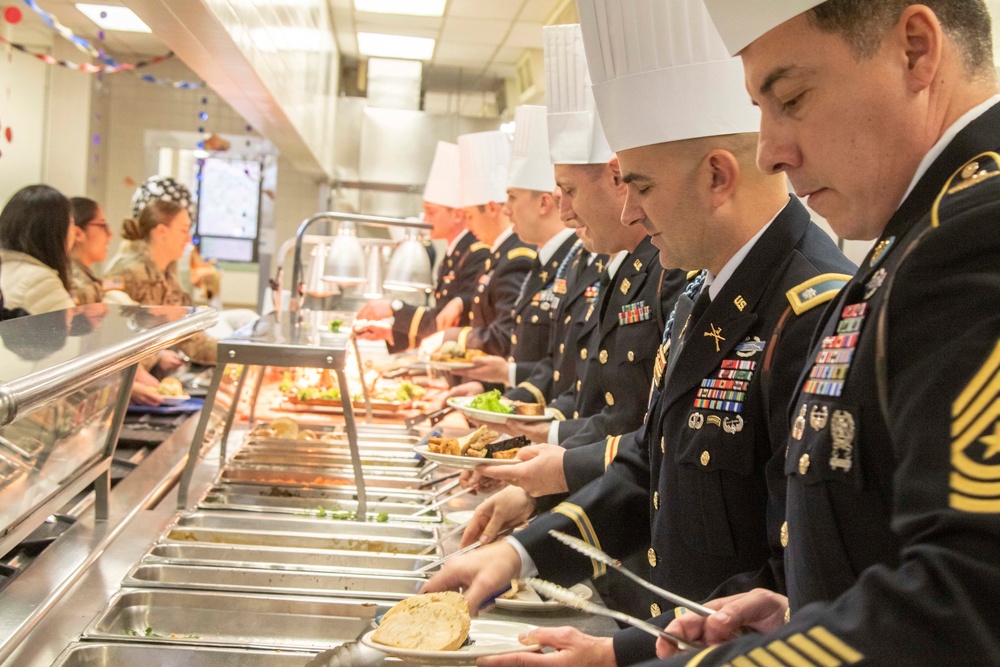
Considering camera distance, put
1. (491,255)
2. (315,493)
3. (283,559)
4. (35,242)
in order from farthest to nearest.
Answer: (491,255) < (35,242) < (315,493) < (283,559)

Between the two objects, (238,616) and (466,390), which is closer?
(238,616)

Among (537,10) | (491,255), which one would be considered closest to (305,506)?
(491,255)

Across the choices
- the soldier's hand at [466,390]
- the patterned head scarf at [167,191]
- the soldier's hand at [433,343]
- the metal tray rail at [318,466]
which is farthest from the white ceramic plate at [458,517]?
the patterned head scarf at [167,191]

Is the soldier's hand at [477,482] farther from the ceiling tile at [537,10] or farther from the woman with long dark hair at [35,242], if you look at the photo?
the ceiling tile at [537,10]

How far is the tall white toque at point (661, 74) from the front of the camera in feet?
4.89

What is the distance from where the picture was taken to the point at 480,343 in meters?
4.34

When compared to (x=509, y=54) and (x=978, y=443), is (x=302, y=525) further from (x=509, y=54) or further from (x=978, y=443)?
(x=509, y=54)

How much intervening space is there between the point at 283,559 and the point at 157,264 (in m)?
3.45

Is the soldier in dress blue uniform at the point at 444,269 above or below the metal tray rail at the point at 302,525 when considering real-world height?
above

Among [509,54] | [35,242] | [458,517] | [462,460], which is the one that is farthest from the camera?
[509,54]

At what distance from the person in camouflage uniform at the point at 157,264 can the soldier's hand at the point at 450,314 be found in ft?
3.84

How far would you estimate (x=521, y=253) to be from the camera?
433 centimetres

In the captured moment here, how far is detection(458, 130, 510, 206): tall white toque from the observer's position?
198 inches

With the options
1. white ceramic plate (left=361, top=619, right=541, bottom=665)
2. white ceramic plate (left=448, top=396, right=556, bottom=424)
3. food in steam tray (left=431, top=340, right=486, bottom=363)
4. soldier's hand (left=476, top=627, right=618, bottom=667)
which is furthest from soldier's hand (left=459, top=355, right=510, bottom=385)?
soldier's hand (left=476, top=627, right=618, bottom=667)
